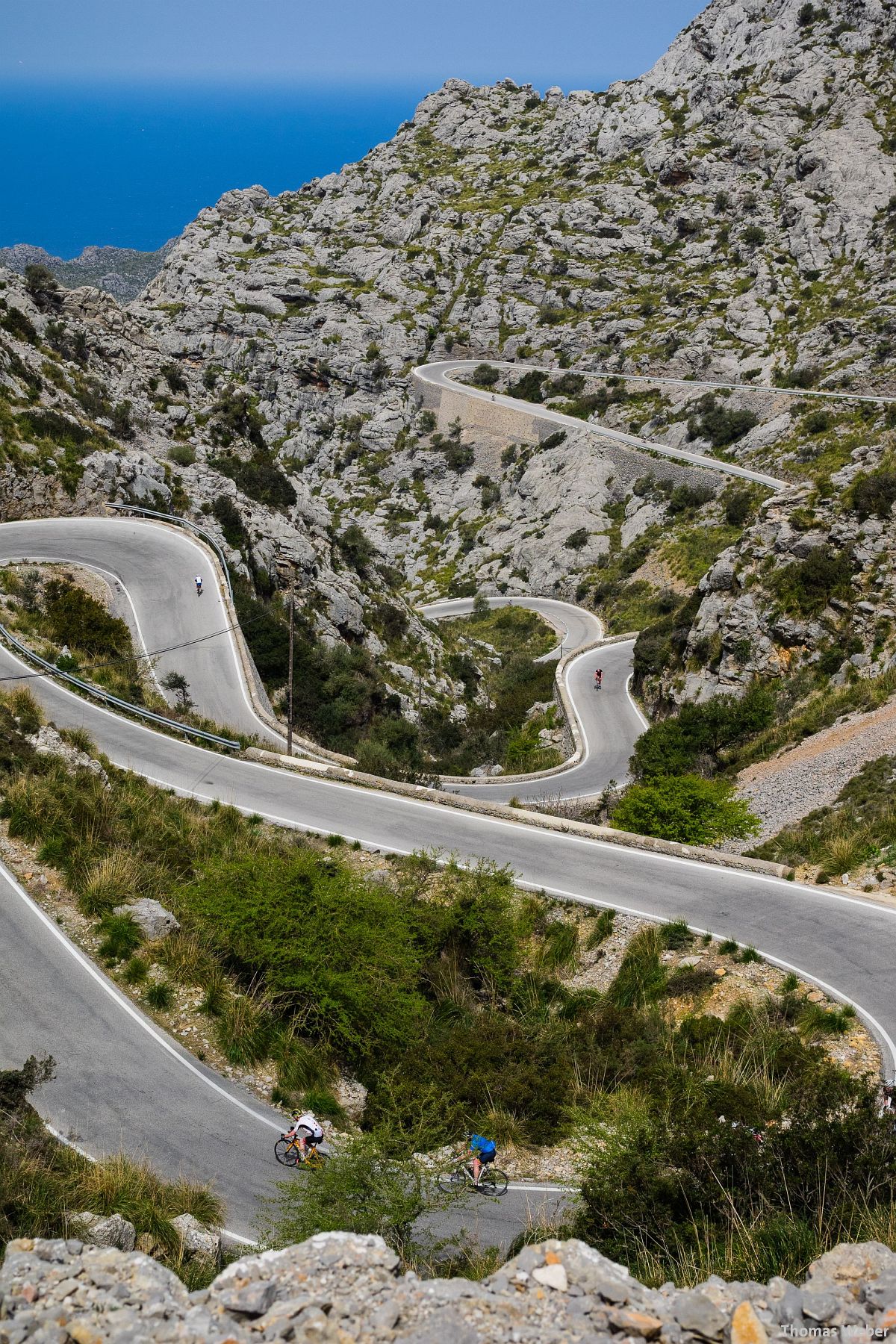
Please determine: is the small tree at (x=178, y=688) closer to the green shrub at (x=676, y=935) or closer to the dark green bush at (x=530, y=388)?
the green shrub at (x=676, y=935)

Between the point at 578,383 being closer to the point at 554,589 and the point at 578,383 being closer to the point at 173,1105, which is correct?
the point at 554,589

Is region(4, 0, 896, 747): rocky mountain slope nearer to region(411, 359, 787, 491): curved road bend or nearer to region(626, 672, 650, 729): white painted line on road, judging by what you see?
region(411, 359, 787, 491): curved road bend

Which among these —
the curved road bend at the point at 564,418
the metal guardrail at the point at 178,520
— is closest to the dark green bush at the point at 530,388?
the curved road bend at the point at 564,418

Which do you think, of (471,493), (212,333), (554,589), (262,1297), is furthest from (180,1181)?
(212,333)

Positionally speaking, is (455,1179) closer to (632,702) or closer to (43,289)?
(632,702)

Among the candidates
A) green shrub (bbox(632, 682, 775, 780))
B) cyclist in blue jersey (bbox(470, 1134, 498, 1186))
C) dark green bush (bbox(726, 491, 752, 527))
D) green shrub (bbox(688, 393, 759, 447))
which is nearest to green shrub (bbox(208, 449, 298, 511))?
green shrub (bbox(632, 682, 775, 780))

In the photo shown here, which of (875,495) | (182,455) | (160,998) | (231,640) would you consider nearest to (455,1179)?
(160,998)
